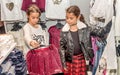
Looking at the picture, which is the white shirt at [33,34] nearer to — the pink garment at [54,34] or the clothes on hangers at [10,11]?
Result: the pink garment at [54,34]

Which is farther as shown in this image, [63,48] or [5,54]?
[63,48]

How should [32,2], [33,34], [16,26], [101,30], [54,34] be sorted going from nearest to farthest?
[101,30] → [33,34] → [32,2] → [54,34] → [16,26]

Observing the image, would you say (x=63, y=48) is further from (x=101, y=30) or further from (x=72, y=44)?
(x=101, y=30)

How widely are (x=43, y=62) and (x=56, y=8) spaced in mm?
1118

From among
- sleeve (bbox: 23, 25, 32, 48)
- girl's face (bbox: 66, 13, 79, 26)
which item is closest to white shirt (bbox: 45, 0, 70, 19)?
sleeve (bbox: 23, 25, 32, 48)

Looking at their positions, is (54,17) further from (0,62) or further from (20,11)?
(0,62)

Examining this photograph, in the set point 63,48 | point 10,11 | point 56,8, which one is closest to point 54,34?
point 56,8

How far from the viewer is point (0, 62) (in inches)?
66.2

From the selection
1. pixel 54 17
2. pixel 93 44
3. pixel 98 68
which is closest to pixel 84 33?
pixel 93 44

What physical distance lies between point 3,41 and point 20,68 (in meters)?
0.20

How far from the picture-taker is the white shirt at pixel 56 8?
375 cm

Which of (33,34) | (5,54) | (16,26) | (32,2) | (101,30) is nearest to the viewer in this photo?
(5,54)

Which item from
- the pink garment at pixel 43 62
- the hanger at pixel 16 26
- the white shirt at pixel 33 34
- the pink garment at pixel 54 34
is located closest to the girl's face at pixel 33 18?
the white shirt at pixel 33 34

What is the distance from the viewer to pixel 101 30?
10.1 ft
